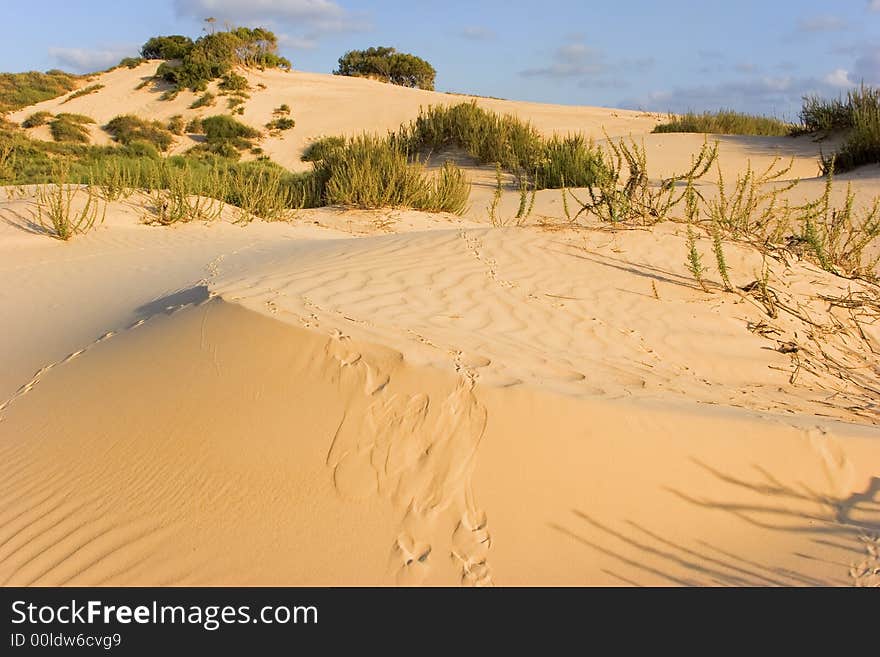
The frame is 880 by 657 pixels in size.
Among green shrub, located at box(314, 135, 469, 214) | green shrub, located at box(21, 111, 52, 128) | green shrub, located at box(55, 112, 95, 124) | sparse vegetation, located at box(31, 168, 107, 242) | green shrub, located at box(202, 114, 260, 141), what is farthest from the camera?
green shrub, located at box(55, 112, 95, 124)

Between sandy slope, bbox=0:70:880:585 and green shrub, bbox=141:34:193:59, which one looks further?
green shrub, bbox=141:34:193:59

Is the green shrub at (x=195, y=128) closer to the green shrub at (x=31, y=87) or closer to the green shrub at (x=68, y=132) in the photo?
the green shrub at (x=68, y=132)

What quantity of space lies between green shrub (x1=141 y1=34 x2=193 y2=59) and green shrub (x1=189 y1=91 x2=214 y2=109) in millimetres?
5019

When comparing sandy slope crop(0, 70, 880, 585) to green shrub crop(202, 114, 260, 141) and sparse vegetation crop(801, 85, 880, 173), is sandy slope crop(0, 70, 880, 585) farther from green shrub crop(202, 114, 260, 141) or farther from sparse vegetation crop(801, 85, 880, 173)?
green shrub crop(202, 114, 260, 141)

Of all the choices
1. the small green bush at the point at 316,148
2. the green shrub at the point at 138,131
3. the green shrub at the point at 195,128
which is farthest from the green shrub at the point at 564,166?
the green shrub at the point at 195,128

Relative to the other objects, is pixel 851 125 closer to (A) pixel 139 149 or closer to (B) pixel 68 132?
(A) pixel 139 149

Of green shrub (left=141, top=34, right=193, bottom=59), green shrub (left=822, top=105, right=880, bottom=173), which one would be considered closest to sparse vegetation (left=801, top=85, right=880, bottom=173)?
green shrub (left=822, top=105, right=880, bottom=173)

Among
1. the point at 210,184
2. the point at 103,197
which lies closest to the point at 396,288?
the point at 103,197

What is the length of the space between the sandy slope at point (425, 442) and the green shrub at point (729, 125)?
604 inches

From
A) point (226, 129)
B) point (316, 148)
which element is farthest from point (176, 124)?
point (316, 148)

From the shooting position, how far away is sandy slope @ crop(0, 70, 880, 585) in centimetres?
261

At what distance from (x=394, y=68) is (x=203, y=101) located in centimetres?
1638

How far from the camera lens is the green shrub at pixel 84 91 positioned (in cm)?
2788
